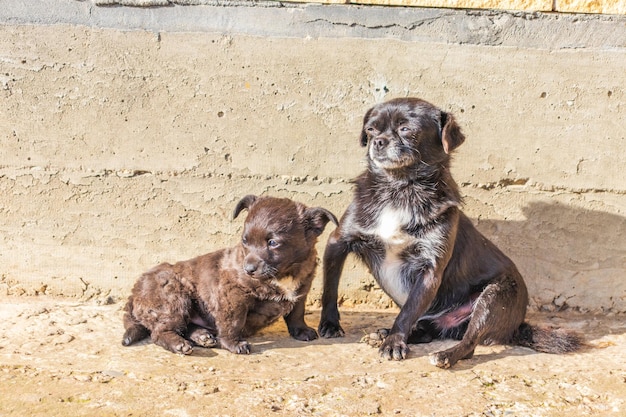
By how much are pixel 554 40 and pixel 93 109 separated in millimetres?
3409

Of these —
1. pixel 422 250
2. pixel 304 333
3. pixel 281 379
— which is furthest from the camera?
pixel 304 333

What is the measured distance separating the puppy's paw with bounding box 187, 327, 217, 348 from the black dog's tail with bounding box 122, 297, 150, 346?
1.01ft

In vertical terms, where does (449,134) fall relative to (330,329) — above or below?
above

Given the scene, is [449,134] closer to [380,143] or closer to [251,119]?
[380,143]

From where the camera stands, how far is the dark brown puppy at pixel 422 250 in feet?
15.6

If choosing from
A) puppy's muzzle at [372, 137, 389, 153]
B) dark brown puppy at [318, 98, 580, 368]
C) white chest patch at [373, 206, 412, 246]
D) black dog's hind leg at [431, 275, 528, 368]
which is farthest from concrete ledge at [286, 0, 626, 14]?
black dog's hind leg at [431, 275, 528, 368]

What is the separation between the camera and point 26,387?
156 inches

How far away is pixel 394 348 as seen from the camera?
15.0ft

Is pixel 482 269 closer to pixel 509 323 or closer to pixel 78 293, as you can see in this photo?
pixel 509 323

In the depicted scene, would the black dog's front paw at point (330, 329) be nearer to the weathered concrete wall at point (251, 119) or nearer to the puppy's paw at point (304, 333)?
the puppy's paw at point (304, 333)

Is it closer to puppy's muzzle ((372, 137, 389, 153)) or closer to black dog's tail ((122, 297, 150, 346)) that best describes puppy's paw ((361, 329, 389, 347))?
puppy's muzzle ((372, 137, 389, 153))

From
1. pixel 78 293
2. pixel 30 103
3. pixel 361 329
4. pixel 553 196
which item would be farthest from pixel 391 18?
pixel 78 293

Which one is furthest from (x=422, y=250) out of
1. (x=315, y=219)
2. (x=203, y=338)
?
(x=203, y=338)

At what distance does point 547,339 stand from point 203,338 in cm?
222
